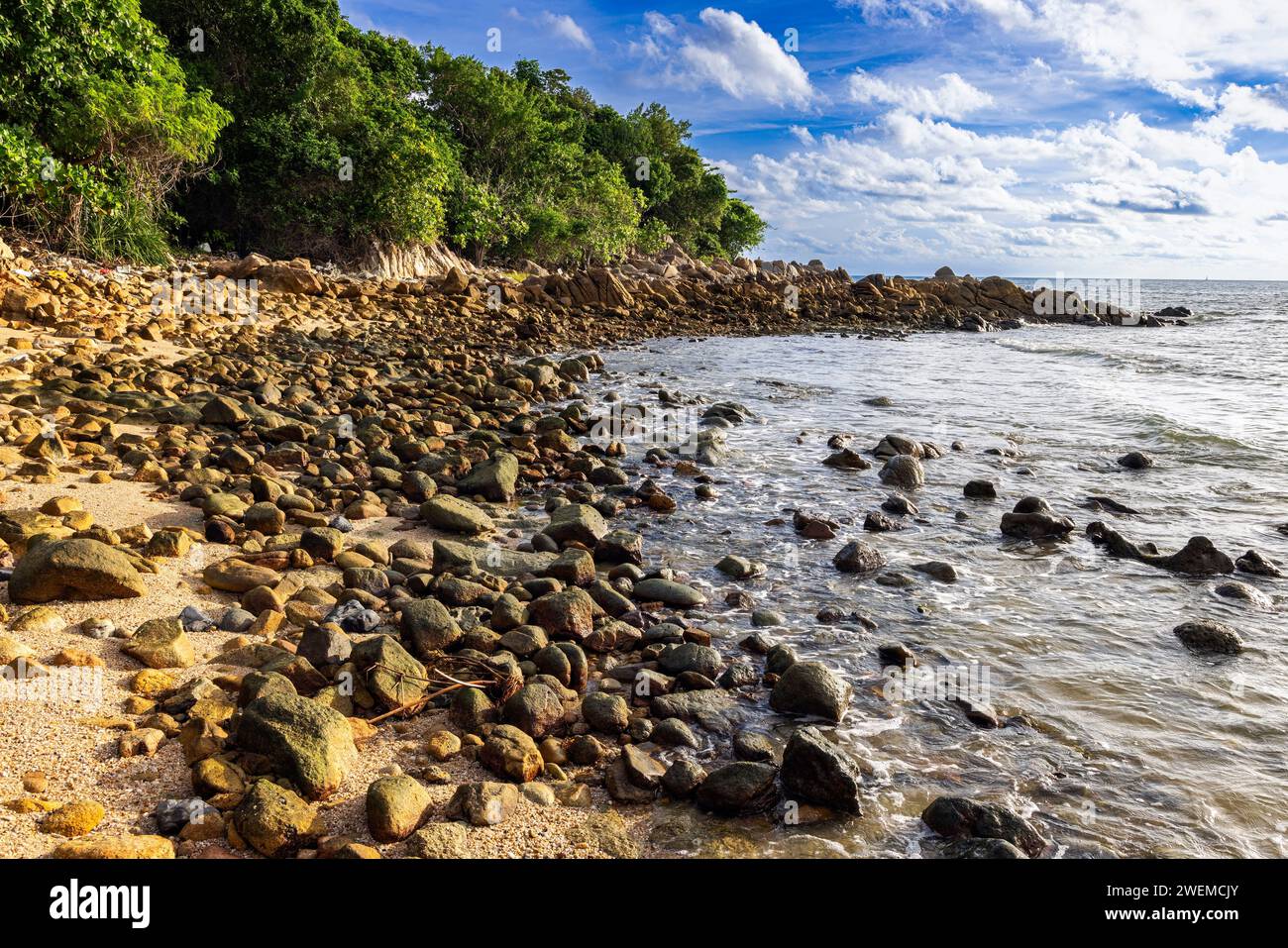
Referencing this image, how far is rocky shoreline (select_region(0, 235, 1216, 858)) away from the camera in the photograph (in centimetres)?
330

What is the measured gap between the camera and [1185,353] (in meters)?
28.8

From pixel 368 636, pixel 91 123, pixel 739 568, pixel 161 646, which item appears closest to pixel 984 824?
pixel 739 568

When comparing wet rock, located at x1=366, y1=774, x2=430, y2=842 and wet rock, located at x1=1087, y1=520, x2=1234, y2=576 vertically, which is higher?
wet rock, located at x1=1087, y1=520, x2=1234, y2=576

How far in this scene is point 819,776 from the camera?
379 centimetres

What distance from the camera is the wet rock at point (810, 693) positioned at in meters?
4.60

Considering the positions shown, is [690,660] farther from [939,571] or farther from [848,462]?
[848,462]

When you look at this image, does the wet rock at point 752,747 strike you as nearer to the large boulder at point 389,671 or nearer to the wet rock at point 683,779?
the wet rock at point 683,779

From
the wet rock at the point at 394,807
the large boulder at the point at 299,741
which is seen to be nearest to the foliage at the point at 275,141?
the large boulder at the point at 299,741

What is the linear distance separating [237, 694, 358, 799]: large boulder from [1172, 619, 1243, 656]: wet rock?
562cm

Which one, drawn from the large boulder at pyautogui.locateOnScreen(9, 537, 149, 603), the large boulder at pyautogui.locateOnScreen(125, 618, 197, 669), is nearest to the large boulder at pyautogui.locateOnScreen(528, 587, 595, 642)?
the large boulder at pyautogui.locateOnScreen(125, 618, 197, 669)

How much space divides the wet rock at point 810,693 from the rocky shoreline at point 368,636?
13 millimetres

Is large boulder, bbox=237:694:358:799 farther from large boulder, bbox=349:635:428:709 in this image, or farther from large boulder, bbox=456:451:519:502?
large boulder, bbox=456:451:519:502
